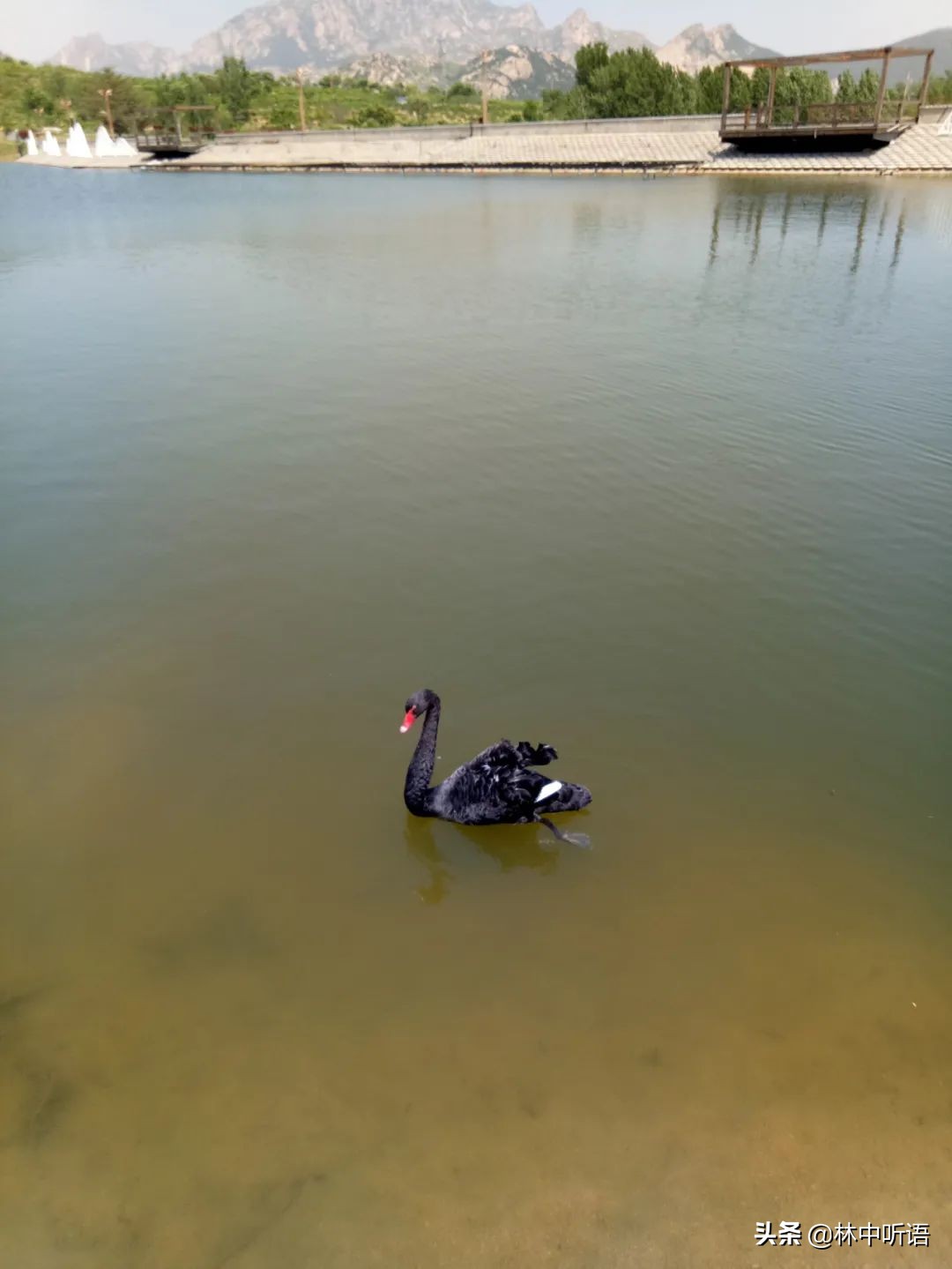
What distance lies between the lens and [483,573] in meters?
8.63

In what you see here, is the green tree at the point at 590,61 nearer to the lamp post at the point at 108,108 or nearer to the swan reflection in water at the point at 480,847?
the lamp post at the point at 108,108

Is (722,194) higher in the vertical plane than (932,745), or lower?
higher

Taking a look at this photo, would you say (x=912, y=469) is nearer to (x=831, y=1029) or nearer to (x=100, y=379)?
(x=831, y=1029)

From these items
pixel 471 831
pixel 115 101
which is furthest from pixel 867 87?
pixel 115 101

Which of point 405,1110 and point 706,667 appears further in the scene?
point 706,667

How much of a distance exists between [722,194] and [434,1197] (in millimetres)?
45870

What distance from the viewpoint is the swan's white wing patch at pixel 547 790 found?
18.5ft

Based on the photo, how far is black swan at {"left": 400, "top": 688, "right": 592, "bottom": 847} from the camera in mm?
5641

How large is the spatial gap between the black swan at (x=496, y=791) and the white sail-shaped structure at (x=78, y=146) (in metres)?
100

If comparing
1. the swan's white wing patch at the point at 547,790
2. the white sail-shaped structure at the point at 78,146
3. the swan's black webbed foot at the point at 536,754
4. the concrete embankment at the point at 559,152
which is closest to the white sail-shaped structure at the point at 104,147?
the white sail-shaped structure at the point at 78,146

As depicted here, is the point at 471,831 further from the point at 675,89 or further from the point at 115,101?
the point at 115,101

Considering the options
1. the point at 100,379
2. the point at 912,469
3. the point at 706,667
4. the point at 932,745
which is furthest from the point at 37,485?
the point at 912,469

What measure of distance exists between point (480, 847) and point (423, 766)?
0.67 m

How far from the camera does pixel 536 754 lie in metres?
5.90
